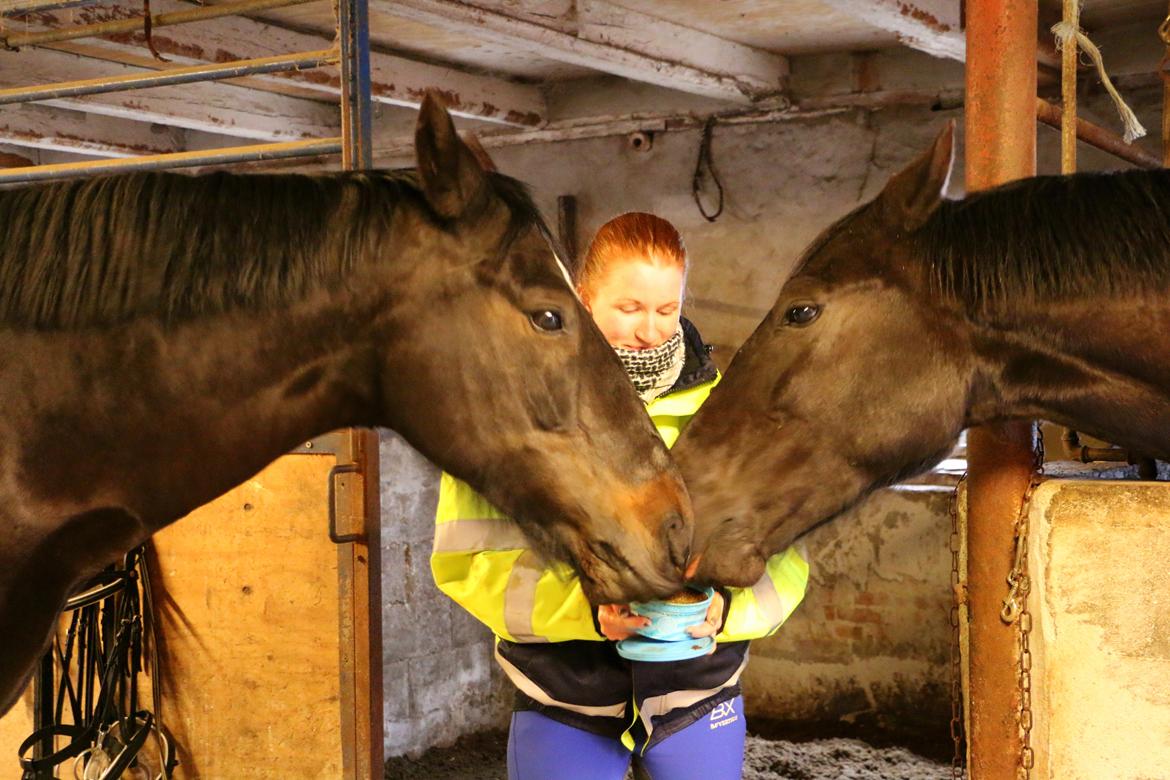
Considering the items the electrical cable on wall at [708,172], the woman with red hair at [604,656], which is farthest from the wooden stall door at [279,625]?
the electrical cable on wall at [708,172]

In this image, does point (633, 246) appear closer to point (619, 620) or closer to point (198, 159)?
point (619, 620)

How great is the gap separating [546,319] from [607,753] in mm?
784

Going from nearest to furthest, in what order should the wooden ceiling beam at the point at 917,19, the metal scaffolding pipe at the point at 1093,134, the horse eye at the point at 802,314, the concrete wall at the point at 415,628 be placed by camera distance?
the horse eye at the point at 802,314 → the metal scaffolding pipe at the point at 1093,134 → the wooden ceiling beam at the point at 917,19 → the concrete wall at the point at 415,628

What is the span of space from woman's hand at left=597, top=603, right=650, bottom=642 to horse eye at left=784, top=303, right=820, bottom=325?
660 millimetres

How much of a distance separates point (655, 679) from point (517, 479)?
0.45 meters

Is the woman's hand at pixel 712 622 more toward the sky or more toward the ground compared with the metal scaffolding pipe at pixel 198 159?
more toward the ground

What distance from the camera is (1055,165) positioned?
519 centimetres

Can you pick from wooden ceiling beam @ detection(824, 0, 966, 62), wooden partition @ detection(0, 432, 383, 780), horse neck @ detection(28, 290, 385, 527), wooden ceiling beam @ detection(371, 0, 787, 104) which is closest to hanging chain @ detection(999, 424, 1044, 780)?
horse neck @ detection(28, 290, 385, 527)

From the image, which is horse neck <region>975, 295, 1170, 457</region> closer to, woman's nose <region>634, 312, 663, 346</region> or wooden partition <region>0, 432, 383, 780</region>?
woman's nose <region>634, 312, 663, 346</region>

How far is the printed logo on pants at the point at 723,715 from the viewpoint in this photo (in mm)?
1902

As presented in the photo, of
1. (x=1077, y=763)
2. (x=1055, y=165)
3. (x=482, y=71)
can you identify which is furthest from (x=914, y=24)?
(x=1077, y=763)

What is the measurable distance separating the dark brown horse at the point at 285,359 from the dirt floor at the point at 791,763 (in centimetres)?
313

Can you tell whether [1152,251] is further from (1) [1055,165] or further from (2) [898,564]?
(1) [1055,165]

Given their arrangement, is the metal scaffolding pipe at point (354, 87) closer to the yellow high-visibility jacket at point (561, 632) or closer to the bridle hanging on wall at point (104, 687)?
the yellow high-visibility jacket at point (561, 632)
